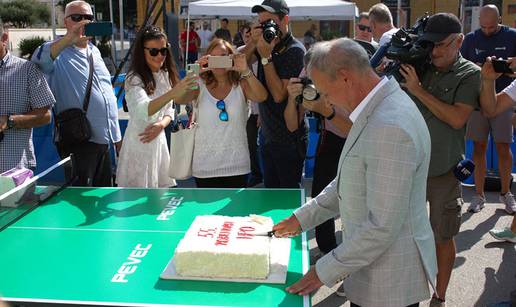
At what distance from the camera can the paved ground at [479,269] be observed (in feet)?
12.2

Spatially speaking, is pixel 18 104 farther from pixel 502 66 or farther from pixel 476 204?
pixel 476 204

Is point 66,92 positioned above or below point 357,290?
above

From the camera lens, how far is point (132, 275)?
2.13 metres

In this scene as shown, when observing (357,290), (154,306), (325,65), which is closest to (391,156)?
(325,65)

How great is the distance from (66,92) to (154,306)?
8.95 ft

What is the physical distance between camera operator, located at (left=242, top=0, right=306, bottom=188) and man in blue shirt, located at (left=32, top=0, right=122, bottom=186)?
4.37ft

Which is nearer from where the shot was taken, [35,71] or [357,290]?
[357,290]

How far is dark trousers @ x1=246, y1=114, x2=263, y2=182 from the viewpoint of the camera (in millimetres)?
6371

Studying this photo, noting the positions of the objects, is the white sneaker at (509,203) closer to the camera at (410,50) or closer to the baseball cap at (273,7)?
the camera at (410,50)

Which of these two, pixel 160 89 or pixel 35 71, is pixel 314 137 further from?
pixel 35 71

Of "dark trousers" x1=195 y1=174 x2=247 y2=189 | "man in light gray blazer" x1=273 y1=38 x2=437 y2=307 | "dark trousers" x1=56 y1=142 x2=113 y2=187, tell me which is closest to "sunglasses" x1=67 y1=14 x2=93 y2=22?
"dark trousers" x1=56 y1=142 x2=113 y2=187

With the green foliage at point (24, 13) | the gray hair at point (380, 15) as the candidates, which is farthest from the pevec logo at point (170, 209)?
the green foliage at point (24, 13)

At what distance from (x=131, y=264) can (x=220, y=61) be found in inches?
63.0

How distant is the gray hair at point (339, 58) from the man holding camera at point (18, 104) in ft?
7.67
